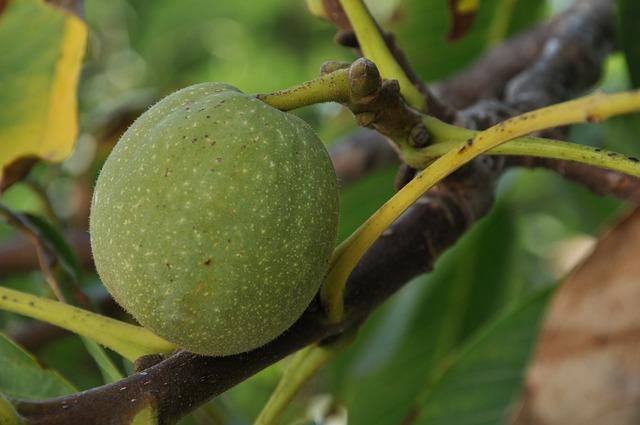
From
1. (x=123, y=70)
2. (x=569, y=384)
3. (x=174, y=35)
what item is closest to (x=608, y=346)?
(x=569, y=384)

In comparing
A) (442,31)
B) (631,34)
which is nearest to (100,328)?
(631,34)

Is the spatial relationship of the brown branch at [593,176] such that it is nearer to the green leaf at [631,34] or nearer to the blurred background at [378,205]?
the green leaf at [631,34]

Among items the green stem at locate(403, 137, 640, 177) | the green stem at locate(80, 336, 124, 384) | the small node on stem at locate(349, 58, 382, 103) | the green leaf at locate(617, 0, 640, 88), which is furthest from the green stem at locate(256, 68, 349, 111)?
the green leaf at locate(617, 0, 640, 88)

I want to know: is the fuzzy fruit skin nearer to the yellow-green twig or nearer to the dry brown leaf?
the yellow-green twig

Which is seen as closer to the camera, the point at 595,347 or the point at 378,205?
the point at 595,347

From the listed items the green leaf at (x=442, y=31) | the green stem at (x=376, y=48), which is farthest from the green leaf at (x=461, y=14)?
the green leaf at (x=442, y=31)

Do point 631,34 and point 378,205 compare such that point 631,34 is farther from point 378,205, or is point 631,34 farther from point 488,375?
point 378,205
